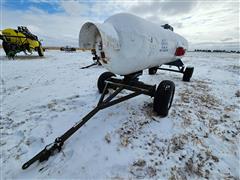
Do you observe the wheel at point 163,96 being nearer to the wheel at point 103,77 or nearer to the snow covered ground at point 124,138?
the snow covered ground at point 124,138

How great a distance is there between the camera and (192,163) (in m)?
1.69

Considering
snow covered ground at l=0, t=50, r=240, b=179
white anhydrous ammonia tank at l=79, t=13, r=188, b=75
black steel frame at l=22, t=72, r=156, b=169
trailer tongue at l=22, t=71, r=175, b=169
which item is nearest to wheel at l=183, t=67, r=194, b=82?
snow covered ground at l=0, t=50, r=240, b=179

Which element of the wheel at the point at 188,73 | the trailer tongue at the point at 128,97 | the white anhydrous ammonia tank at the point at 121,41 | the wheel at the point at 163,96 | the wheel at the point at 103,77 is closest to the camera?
the trailer tongue at the point at 128,97

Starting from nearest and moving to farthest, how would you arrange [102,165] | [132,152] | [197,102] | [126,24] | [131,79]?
[102,165]
[132,152]
[126,24]
[131,79]
[197,102]

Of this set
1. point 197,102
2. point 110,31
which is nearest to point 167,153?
point 110,31

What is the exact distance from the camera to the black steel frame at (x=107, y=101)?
168cm

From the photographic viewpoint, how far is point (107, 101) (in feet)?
7.63

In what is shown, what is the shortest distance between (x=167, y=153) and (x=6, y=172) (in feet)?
6.49

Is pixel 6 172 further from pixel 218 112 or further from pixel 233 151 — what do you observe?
pixel 218 112

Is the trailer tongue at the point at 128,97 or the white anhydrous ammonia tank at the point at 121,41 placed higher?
the white anhydrous ammonia tank at the point at 121,41

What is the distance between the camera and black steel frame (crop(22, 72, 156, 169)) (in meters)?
1.68

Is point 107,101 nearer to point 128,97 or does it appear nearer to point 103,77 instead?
point 128,97

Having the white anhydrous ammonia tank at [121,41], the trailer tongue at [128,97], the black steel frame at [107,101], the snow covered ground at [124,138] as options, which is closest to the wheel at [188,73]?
the snow covered ground at [124,138]

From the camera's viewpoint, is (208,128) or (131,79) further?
(131,79)
